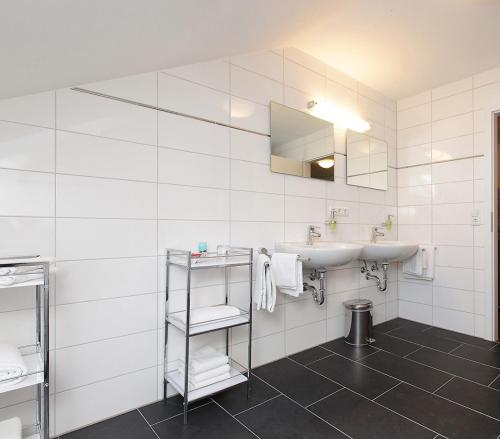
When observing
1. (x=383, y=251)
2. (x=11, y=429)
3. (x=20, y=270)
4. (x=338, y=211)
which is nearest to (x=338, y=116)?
(x=338, y=211)

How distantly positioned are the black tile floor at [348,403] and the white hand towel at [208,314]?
481 millimetres

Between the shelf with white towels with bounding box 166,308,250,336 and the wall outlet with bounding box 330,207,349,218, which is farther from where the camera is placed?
the wall outlet with bounding box 330,207,349,218

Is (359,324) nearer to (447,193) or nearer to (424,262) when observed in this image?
(424,262)

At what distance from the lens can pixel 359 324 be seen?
2490mm

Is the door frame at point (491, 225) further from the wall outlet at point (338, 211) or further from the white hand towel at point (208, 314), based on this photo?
the white hand towel at point (208, 314)

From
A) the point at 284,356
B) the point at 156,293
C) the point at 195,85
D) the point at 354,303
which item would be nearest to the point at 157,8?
the point at 195,85

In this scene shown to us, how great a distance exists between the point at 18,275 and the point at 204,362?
101 cm

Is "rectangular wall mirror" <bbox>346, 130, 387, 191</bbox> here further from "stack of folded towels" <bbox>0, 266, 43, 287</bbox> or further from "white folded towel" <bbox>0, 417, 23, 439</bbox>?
"white folded towel" <bbox>0, 417, 23, 439</bbox>

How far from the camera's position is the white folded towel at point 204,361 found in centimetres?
164

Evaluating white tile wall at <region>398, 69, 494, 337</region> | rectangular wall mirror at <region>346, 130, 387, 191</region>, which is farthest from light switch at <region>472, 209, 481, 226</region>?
rectangular wall mirror at <region>346, 130, 387, 191</region>

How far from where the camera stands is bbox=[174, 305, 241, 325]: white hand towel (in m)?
1.63

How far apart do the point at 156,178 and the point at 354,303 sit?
6.15 feet

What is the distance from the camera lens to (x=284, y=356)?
2.25 metres

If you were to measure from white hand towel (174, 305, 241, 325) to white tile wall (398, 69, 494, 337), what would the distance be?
2.18 m
